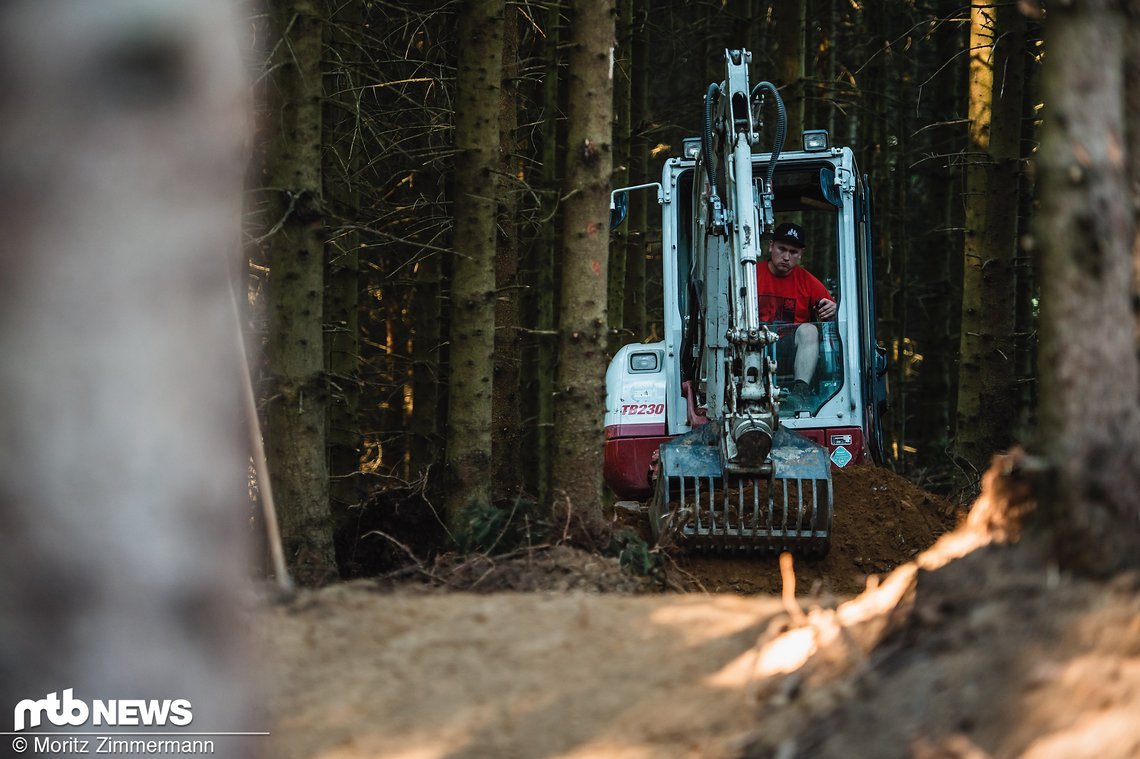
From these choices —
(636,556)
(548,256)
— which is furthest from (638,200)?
(636,556)

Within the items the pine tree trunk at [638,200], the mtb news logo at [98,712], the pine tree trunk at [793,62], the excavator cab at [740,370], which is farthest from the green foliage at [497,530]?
the pine tree trunk at [793,62]

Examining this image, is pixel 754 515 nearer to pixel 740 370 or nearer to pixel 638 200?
→ pixel 740 370

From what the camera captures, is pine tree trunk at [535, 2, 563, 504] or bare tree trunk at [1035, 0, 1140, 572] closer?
bare tree trunk at [1035, 0, 1140, 572]

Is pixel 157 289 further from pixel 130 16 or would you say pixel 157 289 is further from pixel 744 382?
pixel 744 382

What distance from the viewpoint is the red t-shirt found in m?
9.38

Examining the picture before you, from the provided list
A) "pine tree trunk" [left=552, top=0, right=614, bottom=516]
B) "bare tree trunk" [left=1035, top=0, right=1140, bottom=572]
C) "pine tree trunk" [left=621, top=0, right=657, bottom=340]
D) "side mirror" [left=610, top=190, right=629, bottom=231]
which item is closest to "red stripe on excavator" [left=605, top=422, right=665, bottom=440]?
"side mirror" [left=610, top=190, right=629, bottom=231]

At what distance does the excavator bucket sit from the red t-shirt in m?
1.77

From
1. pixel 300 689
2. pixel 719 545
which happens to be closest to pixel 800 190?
pixel 719 545

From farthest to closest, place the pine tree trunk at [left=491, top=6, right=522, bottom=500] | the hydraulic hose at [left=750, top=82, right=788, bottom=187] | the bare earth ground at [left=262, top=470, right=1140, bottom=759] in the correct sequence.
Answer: the pine tree trunk at [left=491, top=6, right=522, bottom=500]
the hydraulic hose at [left=750, top=82, right=788, bottom=187]
the bare earth ground at [left=262, top=470, right=1140, bottom=759]

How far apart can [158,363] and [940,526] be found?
720 centimetres

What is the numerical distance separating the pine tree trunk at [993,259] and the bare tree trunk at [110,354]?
8685 millimetres

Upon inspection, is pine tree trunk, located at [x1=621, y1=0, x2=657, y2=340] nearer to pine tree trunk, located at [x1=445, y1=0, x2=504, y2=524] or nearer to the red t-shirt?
the red t-shirt

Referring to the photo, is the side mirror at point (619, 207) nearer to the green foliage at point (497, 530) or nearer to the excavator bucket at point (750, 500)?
the excavator bucket at point (750, 500)

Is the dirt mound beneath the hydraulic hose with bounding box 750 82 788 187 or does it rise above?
beneath
